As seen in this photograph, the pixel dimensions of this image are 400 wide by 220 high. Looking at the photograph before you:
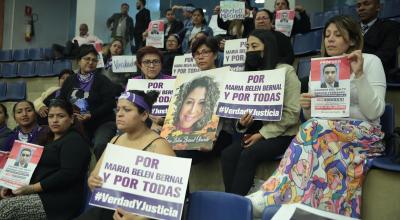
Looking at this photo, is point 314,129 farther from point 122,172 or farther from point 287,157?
point 122,172

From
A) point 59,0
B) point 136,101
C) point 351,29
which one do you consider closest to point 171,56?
point 136,101

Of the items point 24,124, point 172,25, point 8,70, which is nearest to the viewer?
point 24,124

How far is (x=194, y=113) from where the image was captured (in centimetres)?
363

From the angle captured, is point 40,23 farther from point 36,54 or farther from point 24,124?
point 24,124

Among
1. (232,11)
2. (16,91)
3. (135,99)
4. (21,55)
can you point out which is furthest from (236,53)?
(21,55)

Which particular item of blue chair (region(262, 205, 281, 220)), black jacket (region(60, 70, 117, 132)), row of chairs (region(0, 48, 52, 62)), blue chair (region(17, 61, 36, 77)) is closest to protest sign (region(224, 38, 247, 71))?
black jacket (region(60, 70, 117, 132))

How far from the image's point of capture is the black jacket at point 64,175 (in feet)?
11.2

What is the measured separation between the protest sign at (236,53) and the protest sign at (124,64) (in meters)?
2.14

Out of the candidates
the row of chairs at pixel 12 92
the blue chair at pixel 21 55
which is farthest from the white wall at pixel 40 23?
the row of chairs at pixel 12 92

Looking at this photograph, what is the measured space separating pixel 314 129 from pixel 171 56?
12.2 ft

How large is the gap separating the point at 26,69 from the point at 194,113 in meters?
7.63

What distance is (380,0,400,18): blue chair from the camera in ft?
17.0

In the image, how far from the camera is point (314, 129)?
2.57 m

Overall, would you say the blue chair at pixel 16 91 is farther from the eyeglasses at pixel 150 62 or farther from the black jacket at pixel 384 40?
the black jacket at pixel 384 40
